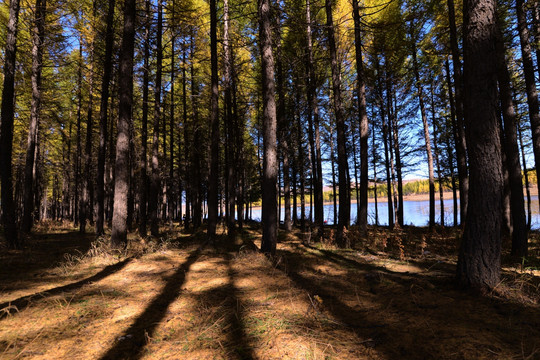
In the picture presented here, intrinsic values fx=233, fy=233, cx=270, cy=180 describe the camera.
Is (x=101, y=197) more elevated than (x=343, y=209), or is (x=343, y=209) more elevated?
(x=101, y=197)

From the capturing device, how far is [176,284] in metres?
4.21

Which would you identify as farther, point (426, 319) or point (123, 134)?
point (123, 134)

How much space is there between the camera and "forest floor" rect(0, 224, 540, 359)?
7.27 ft

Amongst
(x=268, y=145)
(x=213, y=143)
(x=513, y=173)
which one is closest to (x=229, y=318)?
(x=268, y=145)

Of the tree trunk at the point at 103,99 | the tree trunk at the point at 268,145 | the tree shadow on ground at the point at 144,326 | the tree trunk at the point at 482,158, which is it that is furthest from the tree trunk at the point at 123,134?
the tree trunk at the point at 482,158

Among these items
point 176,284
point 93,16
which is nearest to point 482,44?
point 176,284

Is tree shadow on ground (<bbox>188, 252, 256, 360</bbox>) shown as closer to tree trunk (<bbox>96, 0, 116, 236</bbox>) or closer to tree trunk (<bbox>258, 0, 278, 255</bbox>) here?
tree trunk (<bbox>258, 0, 278, 255</bbox>)

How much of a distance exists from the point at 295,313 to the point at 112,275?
3897 millimetres

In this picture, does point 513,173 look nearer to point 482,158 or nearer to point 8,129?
point 482,158

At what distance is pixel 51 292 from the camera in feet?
12.1

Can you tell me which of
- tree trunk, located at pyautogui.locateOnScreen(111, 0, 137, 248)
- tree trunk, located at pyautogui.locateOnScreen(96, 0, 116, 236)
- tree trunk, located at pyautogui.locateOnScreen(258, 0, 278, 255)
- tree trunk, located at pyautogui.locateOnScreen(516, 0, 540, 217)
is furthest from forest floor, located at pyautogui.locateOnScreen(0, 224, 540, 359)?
tree trunk, located at pyautogui.locateOnScreen(96, 0, 116, 236)

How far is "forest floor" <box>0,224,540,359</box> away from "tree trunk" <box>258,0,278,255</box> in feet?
4.16

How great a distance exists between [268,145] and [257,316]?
422cm

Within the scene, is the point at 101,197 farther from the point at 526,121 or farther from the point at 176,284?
the point at 526,121
